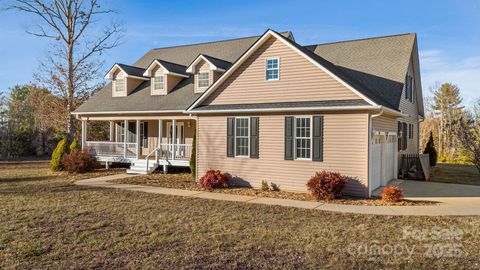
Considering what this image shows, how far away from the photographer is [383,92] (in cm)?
1529

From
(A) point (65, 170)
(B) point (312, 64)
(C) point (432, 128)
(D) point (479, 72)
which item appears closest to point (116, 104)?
(A) point (65, 170)

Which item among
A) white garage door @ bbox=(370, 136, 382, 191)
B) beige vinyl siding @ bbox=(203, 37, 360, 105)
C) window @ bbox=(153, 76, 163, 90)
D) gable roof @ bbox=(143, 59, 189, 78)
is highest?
gable roof @ bbox=(143, 59, 189, 78)

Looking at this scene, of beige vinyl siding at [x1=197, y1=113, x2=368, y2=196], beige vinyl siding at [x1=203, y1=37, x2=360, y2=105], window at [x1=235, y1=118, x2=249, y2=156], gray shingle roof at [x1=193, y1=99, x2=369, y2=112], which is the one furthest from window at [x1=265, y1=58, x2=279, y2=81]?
window at [x1=235, y1=118, x2=249, y2=156]

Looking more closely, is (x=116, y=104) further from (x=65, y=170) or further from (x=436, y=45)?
(x=436, y=45)

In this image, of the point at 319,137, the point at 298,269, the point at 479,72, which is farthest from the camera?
the point at 479,72

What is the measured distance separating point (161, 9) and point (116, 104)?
664cm

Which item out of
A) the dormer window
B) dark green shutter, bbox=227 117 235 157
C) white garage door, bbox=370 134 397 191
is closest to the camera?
white garage door, bbox=370 134 397 191

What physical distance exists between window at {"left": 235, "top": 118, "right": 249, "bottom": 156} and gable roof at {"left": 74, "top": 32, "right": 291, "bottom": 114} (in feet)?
15.3

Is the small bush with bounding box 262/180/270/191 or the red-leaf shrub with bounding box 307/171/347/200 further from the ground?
the red-leaf shrub with bounding box 307/171/347/200

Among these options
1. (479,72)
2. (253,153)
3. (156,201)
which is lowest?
(156,201)

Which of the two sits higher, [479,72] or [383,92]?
[479,72]

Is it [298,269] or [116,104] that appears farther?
[116,104]

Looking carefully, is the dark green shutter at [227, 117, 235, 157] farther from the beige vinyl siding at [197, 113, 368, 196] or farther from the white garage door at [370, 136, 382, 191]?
the white garage door at [370, 136, 382, 191]

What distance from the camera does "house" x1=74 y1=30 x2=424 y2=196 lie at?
1183 cm
